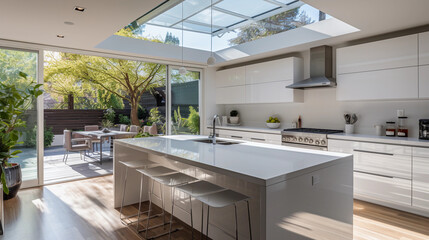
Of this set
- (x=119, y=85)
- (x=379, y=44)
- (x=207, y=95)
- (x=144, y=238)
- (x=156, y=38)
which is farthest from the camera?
(x=119, y=85)

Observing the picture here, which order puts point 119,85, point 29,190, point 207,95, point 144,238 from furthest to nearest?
point 119,85
point 207,95
point 29,190
point 144,238

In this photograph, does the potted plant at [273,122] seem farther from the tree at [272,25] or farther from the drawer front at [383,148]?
the drawer front at [383,148]

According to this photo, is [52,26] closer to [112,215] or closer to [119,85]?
[112,215]

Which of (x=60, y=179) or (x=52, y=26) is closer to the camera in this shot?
(x=52, y=26)

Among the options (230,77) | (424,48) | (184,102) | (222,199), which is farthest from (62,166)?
(424,48)

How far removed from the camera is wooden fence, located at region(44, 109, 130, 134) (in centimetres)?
871

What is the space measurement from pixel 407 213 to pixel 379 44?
216 cm

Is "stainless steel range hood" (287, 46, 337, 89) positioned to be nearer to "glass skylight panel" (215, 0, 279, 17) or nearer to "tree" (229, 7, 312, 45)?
"tree" (229, 7, 312, 45)

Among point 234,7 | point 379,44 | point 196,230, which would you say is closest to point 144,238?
point 196,230

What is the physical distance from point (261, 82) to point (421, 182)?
295 centimetres

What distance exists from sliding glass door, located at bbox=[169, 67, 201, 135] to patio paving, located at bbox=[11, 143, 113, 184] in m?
1.70

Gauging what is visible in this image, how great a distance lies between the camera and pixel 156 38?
5215mm

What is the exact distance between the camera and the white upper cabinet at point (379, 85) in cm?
332

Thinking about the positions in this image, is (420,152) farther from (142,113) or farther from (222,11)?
(142,113)
